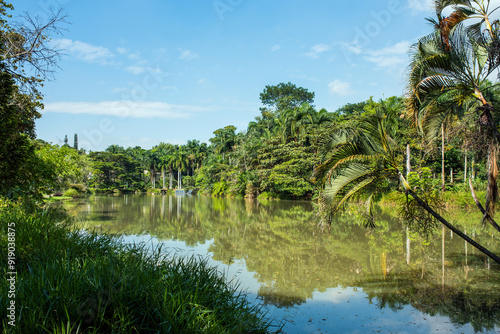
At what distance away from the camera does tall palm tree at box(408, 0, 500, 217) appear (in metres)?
4.62

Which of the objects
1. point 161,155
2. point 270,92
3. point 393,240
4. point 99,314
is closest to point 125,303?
point 99,314

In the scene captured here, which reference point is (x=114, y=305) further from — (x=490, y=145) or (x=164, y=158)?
(x=164, y=158)

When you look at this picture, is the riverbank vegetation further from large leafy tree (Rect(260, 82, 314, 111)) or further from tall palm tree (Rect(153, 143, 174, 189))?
tall palm tree (Rect(153, 143, 174, 189))

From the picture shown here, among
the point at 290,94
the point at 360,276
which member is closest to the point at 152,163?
the point at 290,94

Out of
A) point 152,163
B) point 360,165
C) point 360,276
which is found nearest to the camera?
point 360,165

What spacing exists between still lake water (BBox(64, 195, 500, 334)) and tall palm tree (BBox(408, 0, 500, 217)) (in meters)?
1.69

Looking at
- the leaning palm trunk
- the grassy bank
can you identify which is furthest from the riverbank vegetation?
the leaning palm trunk

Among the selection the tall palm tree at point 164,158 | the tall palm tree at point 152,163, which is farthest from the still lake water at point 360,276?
the tall palm tree at point 152,163

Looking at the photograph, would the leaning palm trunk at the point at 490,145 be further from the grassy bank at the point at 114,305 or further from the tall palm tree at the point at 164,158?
the tall palm tree at the point at 164,158

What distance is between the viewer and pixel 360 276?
20.9ft

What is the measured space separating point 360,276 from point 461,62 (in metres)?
4.18

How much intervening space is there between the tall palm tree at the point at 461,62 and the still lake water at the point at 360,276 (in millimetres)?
1689

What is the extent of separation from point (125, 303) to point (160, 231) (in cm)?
941

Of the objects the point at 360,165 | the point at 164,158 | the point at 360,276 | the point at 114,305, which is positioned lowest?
the point at 360,276
